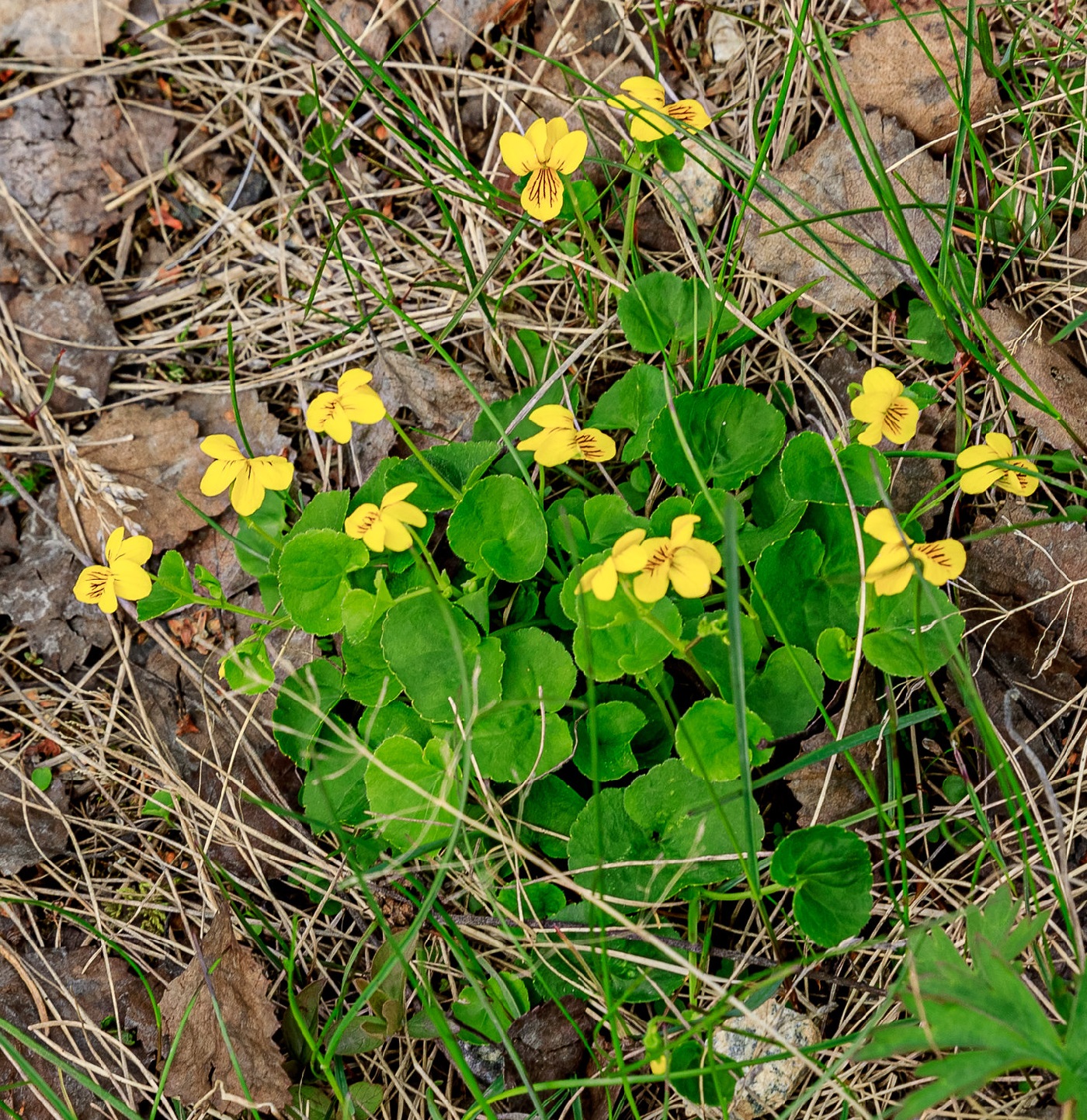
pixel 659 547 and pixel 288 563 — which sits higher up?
pixel 659 547

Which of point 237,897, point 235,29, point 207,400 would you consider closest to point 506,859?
point 237,897

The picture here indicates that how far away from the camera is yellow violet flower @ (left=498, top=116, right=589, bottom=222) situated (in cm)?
→ 206

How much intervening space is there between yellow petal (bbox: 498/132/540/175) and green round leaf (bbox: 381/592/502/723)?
1.03 metres

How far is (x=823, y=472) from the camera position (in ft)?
7.06

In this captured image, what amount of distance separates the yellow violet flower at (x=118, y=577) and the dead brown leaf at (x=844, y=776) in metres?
1.62

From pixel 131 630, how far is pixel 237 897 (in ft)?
2.94

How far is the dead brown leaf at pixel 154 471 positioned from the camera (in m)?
2.76

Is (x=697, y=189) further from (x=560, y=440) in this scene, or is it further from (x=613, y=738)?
(x=613, y=738)

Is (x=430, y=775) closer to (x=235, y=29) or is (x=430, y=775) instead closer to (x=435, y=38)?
(x=435, y=38)

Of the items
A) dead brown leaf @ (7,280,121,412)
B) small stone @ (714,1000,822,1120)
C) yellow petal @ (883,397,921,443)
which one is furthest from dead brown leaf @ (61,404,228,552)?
small stone @ (714,1000,822,1120)

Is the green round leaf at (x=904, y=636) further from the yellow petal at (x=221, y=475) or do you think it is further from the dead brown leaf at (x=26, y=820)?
the dead brown leaf at (x=26, y=820)

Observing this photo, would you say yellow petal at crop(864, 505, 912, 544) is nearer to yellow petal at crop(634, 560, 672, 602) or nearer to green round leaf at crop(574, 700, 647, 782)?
yellow petal at crop(634, 560, 672, 602)

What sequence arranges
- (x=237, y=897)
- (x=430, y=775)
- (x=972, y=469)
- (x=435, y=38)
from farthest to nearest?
(x=435, y=38), (x=237, y=897), (x=430, y=775), (x=972, y=469)

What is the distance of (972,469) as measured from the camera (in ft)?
6.45
